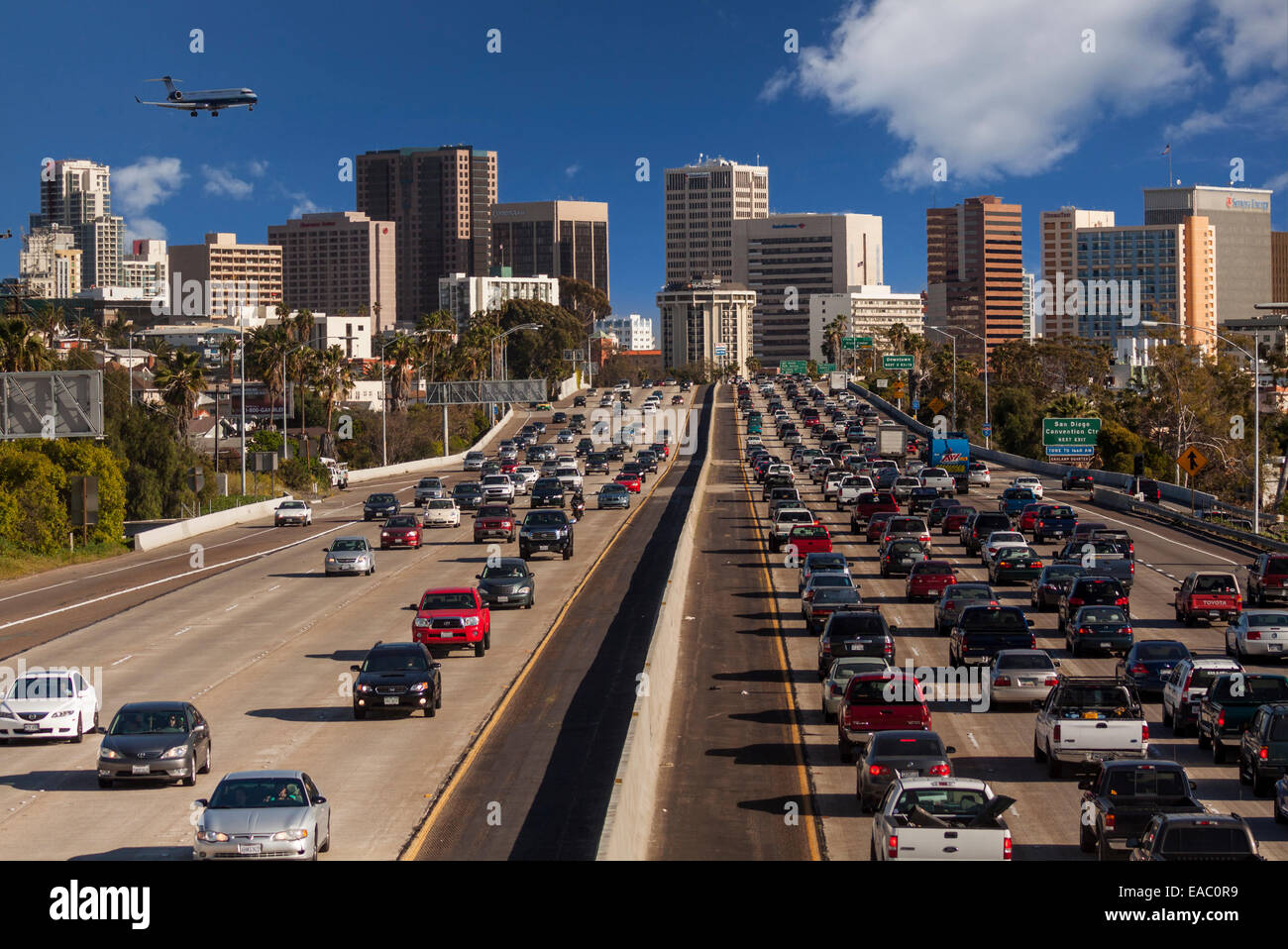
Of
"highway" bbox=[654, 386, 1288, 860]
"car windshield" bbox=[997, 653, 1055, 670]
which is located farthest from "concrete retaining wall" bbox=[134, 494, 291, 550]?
"car windshield" bbox=[997, 653, 1055, 670]

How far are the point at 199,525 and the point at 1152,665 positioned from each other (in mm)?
56275

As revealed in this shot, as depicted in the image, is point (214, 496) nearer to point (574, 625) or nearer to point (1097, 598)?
point (574, 625)

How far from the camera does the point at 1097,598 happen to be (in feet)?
139

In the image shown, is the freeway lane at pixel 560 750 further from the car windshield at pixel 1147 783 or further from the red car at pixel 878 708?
the car windshield at pixel 1147 783

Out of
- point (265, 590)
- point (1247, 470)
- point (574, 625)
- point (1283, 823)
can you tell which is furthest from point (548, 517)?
point (1247, 470)

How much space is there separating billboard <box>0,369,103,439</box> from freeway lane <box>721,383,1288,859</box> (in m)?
27.8

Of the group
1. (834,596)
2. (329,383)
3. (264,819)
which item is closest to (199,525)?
(834,596)

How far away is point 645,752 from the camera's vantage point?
24906mm

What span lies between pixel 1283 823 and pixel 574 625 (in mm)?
23878

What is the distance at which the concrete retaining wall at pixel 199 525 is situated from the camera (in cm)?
7300

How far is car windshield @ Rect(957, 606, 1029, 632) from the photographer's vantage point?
3669 cm

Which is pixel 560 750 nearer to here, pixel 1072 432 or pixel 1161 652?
pixel 1161 652

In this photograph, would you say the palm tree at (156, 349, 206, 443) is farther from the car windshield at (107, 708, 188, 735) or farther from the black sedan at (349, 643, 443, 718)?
the car windshield at (107, 708, 188, 735)

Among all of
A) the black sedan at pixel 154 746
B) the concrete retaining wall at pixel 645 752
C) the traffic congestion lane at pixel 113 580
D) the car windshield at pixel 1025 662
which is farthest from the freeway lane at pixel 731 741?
the traffic congestion lane at pixel 113 580
